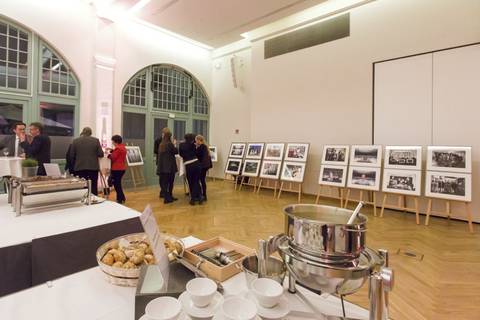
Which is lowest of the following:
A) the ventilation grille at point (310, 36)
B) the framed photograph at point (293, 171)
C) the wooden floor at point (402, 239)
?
the wooden floor at point (402, 239)

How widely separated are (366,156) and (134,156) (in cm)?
543

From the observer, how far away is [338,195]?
18.5 feet

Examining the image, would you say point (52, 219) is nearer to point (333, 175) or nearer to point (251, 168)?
point (333, 175)

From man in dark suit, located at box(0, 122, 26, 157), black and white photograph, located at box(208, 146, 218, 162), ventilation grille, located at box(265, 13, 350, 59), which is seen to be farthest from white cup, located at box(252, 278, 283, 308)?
black and white photograph, located at box(208, 146, 218, 162)

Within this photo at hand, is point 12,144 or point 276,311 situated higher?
point 12,144

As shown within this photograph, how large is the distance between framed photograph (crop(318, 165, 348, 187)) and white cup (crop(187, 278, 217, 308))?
15.4 ft

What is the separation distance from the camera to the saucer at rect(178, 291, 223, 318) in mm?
765

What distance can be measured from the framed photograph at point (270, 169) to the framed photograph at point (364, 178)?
5.64 ft

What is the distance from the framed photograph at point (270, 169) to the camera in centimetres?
625

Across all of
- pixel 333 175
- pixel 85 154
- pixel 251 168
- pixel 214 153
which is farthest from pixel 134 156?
pixel 333 175

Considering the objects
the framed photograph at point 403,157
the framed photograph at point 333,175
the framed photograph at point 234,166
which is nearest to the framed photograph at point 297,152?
the framed photograph at point 333,175

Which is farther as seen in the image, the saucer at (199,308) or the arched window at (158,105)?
the arched window at (158,105)

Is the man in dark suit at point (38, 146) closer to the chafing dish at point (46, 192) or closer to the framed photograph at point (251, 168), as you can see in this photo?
the chafing dish at point (46, 192)

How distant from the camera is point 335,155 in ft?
17.7
